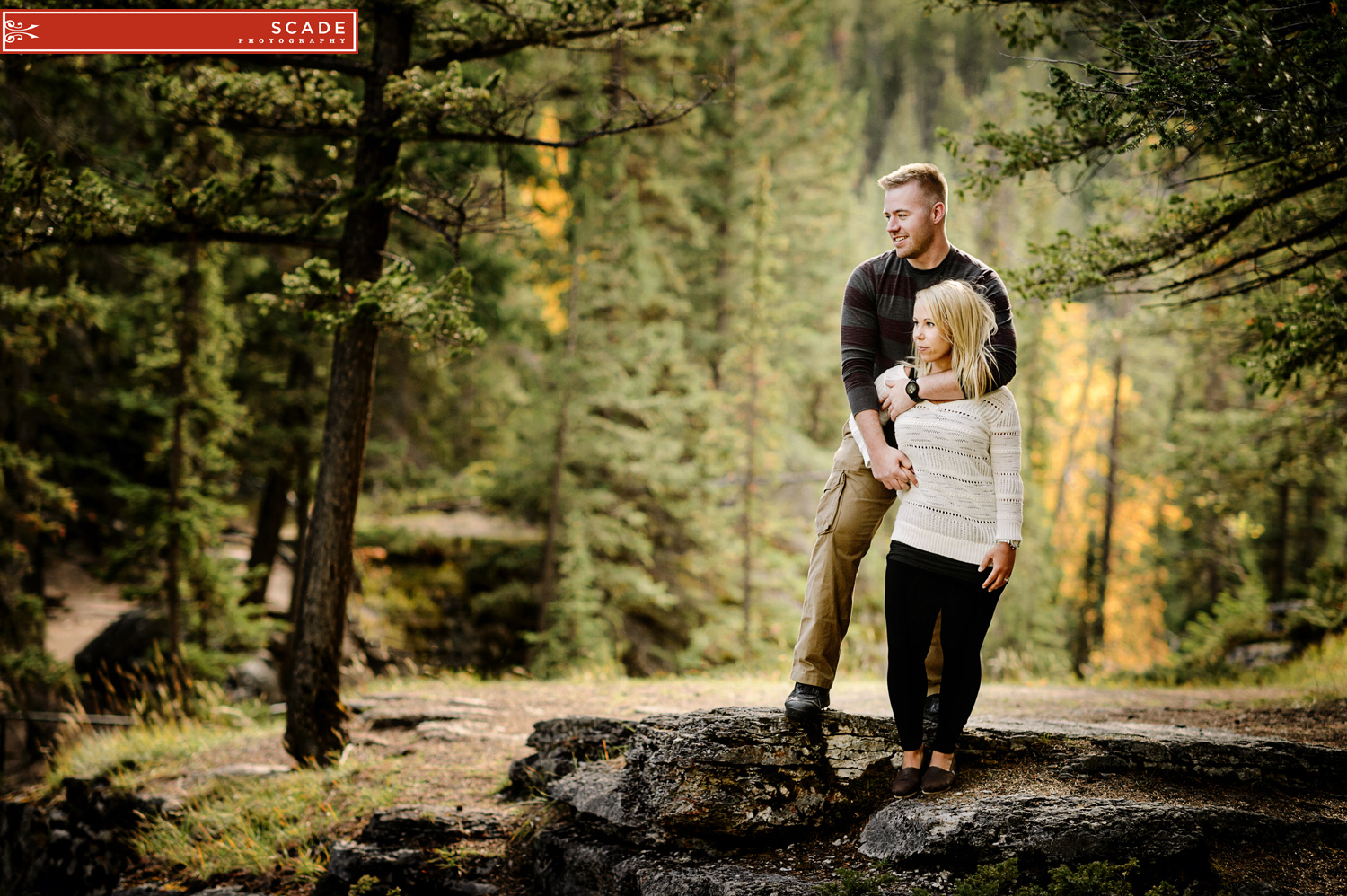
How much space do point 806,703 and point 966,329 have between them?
1.93m

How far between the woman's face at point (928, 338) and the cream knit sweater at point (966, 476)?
A: 213 millimetres

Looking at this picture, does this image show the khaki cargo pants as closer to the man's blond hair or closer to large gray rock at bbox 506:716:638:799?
the man's blond hair

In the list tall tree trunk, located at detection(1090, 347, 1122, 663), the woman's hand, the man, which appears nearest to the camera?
the woman's hand

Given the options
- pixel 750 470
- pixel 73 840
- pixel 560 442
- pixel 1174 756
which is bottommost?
pixel 73 840

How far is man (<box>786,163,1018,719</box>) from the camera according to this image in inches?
136

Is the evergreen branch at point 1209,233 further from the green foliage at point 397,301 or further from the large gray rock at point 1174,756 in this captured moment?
the green foliage at point 397,301

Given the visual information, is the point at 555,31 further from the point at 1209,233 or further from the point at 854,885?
the point at 854,885

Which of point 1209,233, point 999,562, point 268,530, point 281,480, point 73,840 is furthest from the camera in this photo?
point 268,530

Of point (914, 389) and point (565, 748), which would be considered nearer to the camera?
point (914, 389)

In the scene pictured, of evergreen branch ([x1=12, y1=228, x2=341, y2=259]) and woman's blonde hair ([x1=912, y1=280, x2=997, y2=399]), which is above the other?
evergreen branch ([x1=12, y1=228, x2=341, y2=259])

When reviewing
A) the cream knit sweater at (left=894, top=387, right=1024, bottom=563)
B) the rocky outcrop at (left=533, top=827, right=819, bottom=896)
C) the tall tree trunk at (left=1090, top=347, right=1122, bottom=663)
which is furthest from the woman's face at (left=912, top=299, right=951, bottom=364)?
the tall tree trunk at (left=1090, top=347, right=1122, bottom=663)

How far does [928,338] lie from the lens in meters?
3.38

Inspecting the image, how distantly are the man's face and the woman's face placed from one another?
11.7 inches

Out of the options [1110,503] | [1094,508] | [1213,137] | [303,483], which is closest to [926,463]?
[1213,137]
